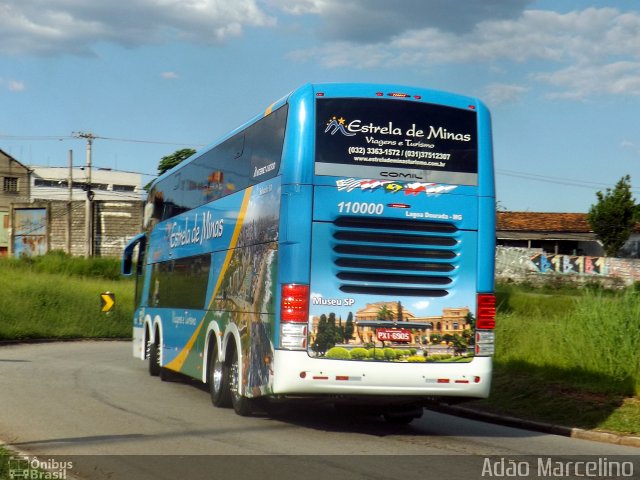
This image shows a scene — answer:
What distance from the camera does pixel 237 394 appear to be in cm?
1356

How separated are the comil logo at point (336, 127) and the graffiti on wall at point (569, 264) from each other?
46.6 m

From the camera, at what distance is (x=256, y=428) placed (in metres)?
12.3

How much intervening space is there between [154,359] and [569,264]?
4057 cm

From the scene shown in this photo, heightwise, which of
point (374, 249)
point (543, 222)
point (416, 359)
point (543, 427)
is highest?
point (543, 222)

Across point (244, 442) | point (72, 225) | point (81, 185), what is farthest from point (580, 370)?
point (81, 185)

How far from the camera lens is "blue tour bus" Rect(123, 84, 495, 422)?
1138 cm

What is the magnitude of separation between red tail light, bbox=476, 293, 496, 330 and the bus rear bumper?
0.56 meters

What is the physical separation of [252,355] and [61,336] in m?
23.6

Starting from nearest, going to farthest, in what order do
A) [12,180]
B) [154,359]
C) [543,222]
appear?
[154,359]
[543,222]
[12,180]

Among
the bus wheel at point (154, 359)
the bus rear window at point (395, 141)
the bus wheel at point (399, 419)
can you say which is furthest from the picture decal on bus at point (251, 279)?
the bus wheel at point (154, 359)

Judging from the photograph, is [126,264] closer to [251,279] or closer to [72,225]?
[251,279]

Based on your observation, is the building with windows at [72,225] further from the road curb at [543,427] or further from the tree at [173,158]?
the road curb at [543,427]

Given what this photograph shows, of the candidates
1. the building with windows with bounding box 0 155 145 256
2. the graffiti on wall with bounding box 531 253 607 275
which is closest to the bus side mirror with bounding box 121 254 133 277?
the building with windows with bounding box 0 155 145 256

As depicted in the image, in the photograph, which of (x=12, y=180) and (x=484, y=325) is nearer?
(x=484, y=325)
